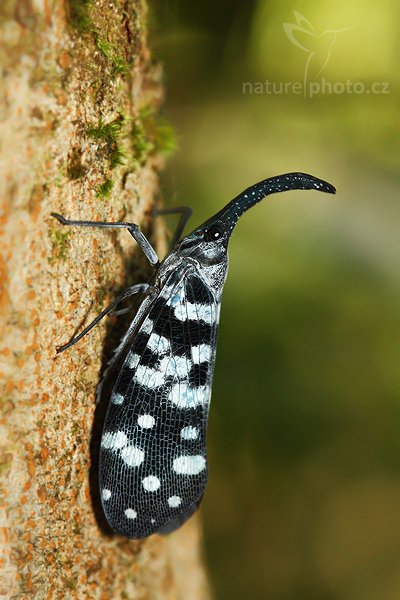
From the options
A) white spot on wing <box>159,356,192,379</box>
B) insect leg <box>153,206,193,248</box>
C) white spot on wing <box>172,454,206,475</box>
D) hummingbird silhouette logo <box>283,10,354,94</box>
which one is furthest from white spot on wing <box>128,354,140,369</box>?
hummingbird silhouette logo <box>283,10,354,94</box>

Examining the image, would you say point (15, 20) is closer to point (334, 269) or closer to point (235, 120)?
point (235, 120)

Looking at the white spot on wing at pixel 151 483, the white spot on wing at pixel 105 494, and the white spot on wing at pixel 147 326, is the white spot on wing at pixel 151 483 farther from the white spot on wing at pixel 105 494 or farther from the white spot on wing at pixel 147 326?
the white spot on wing at pixel 147 326

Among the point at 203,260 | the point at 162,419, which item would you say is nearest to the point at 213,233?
the point at 203,260

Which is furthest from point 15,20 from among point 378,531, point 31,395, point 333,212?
point 378,531

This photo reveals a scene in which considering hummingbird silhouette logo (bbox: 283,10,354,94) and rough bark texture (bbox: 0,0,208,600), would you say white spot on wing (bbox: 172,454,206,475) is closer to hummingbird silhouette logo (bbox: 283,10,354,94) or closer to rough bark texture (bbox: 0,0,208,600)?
rough bark texture (bbox: 0,0,208,600)

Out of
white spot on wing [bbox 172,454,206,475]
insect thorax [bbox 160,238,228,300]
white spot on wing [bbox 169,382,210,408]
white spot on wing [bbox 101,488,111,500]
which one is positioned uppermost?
insect thorax [bbox 160,238,228,300]

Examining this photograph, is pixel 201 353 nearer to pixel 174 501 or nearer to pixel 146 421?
pixel 146 421
